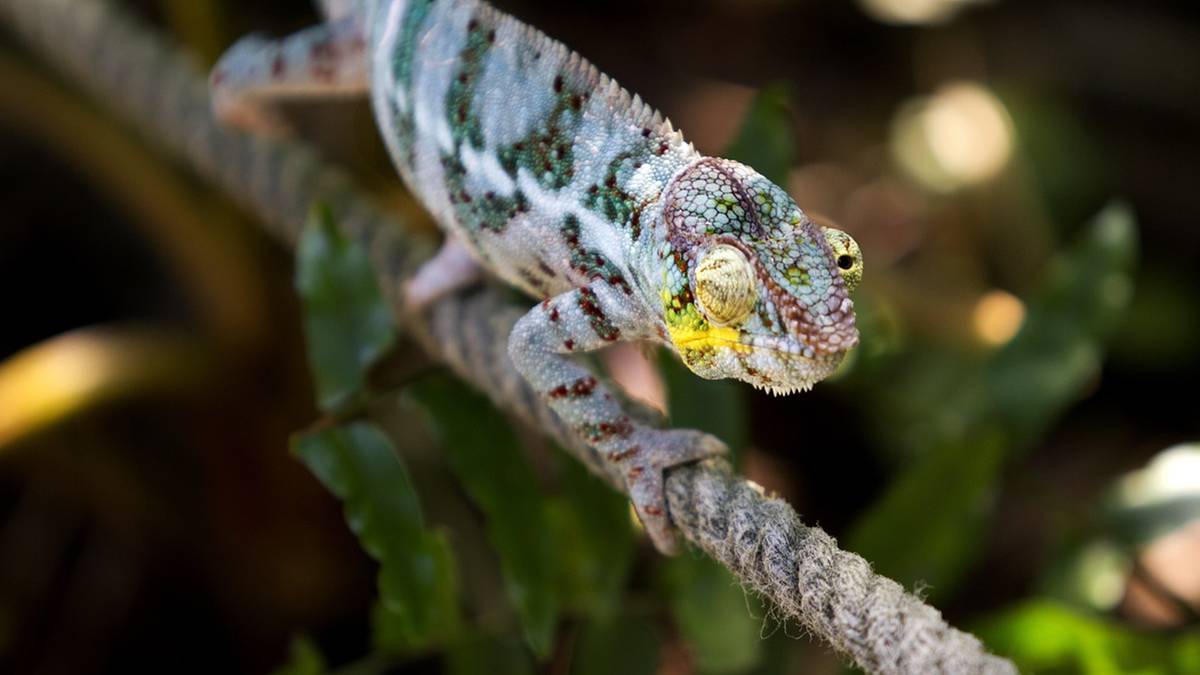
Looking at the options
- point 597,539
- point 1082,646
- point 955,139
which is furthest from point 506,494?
point 955,139

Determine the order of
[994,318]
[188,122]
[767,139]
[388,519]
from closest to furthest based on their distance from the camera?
[388,519] → [767,139] → [188,122] → [994,318]

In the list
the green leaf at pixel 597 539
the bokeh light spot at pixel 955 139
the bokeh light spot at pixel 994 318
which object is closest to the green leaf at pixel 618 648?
the green leaf at pixel 597 539

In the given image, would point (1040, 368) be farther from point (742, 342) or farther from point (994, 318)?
point (742, 342)

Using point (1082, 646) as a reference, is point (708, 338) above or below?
above

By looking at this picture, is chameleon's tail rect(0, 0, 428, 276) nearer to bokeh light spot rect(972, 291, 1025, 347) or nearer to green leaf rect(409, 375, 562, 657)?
green leaf rect(409, 375, 562, 657)

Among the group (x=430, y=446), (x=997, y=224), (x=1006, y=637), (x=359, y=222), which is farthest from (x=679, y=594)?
(x=997, y=224)

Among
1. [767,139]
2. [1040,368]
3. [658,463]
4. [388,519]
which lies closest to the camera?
[658,463]
